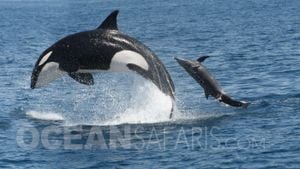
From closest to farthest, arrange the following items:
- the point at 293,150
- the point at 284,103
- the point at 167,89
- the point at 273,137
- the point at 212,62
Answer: the point at 293,150 → the point at 273,137 → the point at 167,89 → the point at 284,103 → the point at 212,62

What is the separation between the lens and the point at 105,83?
3650 cm

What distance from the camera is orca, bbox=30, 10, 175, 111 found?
19.8 m

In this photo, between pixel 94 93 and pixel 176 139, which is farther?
pixel 94 93

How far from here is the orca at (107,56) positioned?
65.1 ft

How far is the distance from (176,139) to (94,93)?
11.3 meters

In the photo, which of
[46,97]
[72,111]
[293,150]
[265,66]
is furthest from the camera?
[265,66]

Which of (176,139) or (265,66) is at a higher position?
(265,66)

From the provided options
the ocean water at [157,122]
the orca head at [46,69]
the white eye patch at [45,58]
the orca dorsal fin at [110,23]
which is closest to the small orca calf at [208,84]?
the ocean water at [157,122]

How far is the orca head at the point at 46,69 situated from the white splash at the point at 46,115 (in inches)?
108

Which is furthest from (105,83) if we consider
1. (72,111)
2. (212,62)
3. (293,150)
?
(293,150)

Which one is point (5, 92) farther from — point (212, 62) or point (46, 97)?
point (212, 62)

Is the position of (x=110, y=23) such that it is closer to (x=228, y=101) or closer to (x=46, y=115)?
(x=228, y=101)

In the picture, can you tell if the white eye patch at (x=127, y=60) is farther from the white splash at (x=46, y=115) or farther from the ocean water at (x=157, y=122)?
the white splash at (x=46, y=115)

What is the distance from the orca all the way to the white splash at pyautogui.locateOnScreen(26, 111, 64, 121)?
3.48 m
